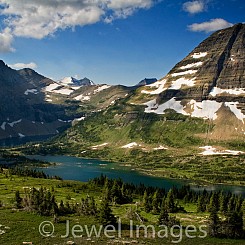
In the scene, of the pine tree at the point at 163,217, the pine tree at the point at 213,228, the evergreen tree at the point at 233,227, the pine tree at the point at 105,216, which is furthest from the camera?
the pine tree at the point at 163,217

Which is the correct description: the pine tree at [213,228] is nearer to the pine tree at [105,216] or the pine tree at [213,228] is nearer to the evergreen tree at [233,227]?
the evergreen tree at [233,227]

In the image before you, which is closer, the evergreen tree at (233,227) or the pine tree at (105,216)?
the evergreen tree at (233,227)

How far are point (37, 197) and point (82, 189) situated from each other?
74.4 m

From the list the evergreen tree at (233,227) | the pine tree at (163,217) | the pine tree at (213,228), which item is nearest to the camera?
the pine tree at (213,228)

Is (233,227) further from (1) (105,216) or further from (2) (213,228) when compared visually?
(1) (105,216)

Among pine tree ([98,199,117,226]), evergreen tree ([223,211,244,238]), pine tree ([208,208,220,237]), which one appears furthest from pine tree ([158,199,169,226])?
evergreen tree ([223,211,244,238])

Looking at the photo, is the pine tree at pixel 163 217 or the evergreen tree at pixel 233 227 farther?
the pine tree at pixel 163 217

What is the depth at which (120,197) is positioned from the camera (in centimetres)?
13550

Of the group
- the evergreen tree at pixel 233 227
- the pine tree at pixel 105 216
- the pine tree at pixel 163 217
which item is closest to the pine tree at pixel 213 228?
the evergreen tree at pixel 233 227

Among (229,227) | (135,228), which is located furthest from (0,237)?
(229,227)

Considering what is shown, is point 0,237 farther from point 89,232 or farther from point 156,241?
point 156,241

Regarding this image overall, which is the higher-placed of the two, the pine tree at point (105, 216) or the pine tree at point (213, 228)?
the pine tree at point (105, 216)

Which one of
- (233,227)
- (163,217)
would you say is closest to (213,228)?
(233,227)

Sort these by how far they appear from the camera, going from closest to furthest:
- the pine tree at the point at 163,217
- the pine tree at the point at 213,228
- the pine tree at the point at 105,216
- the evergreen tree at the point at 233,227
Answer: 1. the pine tree at the point at 213,228
2. the evergreen tree at the point at 233,227
3. the pine tree at the point at 105,216
4. the pine tree at the point at 163,217
